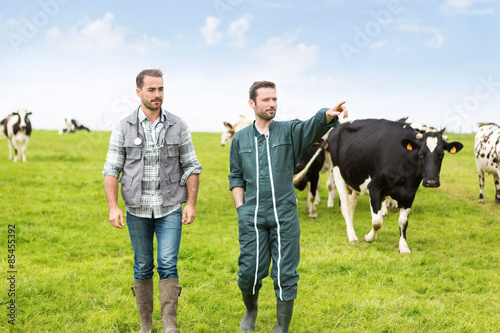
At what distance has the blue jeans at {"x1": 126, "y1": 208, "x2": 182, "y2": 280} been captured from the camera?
4172mm

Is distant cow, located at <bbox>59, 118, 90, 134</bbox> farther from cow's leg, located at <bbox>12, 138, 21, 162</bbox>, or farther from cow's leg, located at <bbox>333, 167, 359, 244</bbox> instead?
cow's leg, located at <bbox>333, 167, 359, 244</bbox>

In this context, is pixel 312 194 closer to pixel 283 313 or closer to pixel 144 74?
pixel 283 313

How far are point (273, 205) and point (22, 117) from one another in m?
18.8

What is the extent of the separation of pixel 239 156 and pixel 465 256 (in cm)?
524

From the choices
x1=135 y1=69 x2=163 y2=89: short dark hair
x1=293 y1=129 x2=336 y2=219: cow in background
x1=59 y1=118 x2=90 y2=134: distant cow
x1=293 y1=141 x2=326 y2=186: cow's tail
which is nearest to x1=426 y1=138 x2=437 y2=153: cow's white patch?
x1=293 y1=141 x2=326 y2=186: cow's tail

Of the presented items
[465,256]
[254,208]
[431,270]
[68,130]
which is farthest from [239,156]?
[68,130]

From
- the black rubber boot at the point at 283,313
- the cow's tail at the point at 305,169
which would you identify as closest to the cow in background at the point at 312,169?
the cow's tail at the point at 305,169

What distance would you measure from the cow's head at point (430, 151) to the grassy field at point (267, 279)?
1.29 metres

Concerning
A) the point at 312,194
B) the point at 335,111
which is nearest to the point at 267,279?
the point at 335,111

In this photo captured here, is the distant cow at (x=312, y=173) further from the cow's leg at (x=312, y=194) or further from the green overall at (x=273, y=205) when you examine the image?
the green overall at (x=273, y=205)

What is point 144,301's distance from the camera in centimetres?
436

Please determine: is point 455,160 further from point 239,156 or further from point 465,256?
point 239,156

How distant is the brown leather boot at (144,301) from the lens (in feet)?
14.3

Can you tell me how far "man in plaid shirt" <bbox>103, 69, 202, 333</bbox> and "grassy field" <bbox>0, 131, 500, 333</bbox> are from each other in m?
0.85
